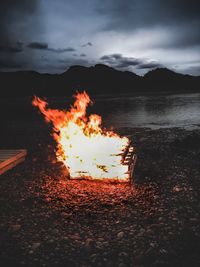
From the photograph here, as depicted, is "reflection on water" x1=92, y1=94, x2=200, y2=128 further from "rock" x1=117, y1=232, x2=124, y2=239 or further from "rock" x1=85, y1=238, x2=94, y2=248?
"rock" x1=85, y1=238, x2=94, y2=248

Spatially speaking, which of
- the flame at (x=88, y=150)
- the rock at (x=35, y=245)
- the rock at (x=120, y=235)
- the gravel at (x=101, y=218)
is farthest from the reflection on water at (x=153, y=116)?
the rock at (x=35, y=245)

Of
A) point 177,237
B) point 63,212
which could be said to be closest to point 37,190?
point 63,212

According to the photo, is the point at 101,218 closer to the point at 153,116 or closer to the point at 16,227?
the point at 16,227

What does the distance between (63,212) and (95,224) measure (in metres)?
1.05

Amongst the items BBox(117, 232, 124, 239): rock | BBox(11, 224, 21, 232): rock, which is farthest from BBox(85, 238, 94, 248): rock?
BBox(11, 224, 21, 232): rock

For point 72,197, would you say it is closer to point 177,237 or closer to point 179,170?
point 177,237

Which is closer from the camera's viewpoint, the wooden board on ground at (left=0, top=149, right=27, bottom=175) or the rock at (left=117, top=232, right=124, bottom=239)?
the rock at (left=117, top=232, right=124, bottom=239)

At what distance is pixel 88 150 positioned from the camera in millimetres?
10367

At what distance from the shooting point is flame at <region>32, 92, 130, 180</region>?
31.8 feet

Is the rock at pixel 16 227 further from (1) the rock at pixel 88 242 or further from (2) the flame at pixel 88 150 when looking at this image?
(2) the flame at pixel 88 150

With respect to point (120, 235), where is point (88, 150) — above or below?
above

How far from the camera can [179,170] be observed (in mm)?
11094

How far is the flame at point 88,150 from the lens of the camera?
9.69 m

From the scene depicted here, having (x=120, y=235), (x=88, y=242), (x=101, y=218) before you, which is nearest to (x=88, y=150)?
(x=101, y=218)
